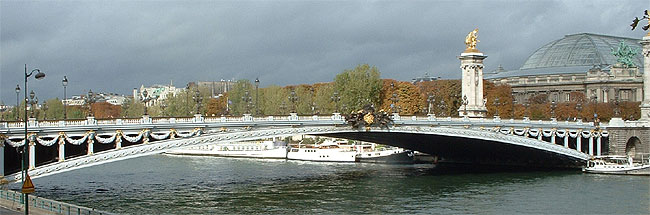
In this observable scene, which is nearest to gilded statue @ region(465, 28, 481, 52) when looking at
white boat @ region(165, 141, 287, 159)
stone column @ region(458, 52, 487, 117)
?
stone column @ region(458, 52, 487, 117)

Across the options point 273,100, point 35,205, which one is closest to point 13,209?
point 35,205

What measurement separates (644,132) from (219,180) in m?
32.6

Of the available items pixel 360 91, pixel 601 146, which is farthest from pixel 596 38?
pixel 601 146

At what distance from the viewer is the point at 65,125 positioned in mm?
36750

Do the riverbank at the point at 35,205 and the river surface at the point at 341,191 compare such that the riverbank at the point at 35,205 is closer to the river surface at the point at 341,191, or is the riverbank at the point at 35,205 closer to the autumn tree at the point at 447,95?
the river surface at the point at 341,191

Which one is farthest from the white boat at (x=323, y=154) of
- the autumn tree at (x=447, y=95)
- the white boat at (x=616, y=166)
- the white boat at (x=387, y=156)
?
the white boat at (x=616, y=166)

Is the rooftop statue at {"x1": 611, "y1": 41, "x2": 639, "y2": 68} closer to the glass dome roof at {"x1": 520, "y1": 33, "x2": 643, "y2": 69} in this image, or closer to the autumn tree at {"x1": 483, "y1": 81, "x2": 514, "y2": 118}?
the glass dome roof at {"x1": 520, "y1": 33, "x2": 643, "y2": 69}

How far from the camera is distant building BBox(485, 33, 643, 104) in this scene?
108 m

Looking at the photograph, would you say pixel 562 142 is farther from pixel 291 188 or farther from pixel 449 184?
pixel 291 188

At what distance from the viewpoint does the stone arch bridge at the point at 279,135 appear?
3638cm

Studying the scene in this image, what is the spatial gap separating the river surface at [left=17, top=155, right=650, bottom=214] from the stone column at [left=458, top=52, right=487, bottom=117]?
514 inches

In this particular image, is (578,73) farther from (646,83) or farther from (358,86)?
(646,83)

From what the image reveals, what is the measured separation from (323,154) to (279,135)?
3152 centimetres

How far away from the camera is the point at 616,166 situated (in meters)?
57.5
